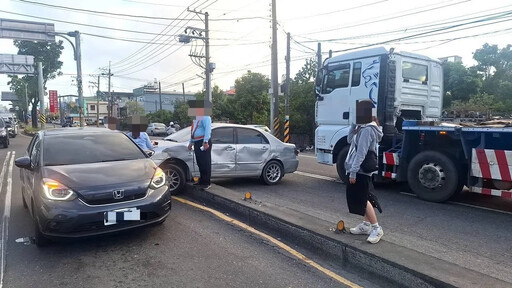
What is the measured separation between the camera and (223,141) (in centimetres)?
792

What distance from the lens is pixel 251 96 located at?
32.9 metres

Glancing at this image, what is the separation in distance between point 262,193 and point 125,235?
346 cm

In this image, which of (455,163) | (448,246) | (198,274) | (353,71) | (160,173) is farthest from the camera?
(353,71)

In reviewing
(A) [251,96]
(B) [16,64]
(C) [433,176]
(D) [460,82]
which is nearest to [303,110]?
(A) [251,96]

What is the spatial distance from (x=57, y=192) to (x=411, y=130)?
250 inches

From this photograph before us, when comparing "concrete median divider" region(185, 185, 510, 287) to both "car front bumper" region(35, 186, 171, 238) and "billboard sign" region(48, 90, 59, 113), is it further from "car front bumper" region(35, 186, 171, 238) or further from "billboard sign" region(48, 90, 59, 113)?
"billboard sign" region(48, 90, 59, 113)

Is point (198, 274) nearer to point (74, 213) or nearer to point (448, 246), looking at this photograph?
point (74, 213)

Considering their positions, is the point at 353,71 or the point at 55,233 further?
the point at 353,71

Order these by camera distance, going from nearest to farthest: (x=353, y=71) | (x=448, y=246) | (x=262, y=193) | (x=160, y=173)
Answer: (x=448, y=246), (x=160, y=173), (x=262, y=193), (x=353, y=71)

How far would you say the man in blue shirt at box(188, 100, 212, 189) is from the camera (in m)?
6.61

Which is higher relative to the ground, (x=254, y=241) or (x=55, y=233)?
(x=55, y=233)

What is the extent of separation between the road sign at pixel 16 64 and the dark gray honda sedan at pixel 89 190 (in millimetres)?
36389

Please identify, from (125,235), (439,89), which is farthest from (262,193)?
(439,89)

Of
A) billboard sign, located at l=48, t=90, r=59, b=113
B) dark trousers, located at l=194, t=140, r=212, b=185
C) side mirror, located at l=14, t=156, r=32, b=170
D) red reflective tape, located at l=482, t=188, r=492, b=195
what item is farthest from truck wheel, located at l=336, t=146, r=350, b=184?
billboard sign, located at l=48, t=90, r=59, b=113
